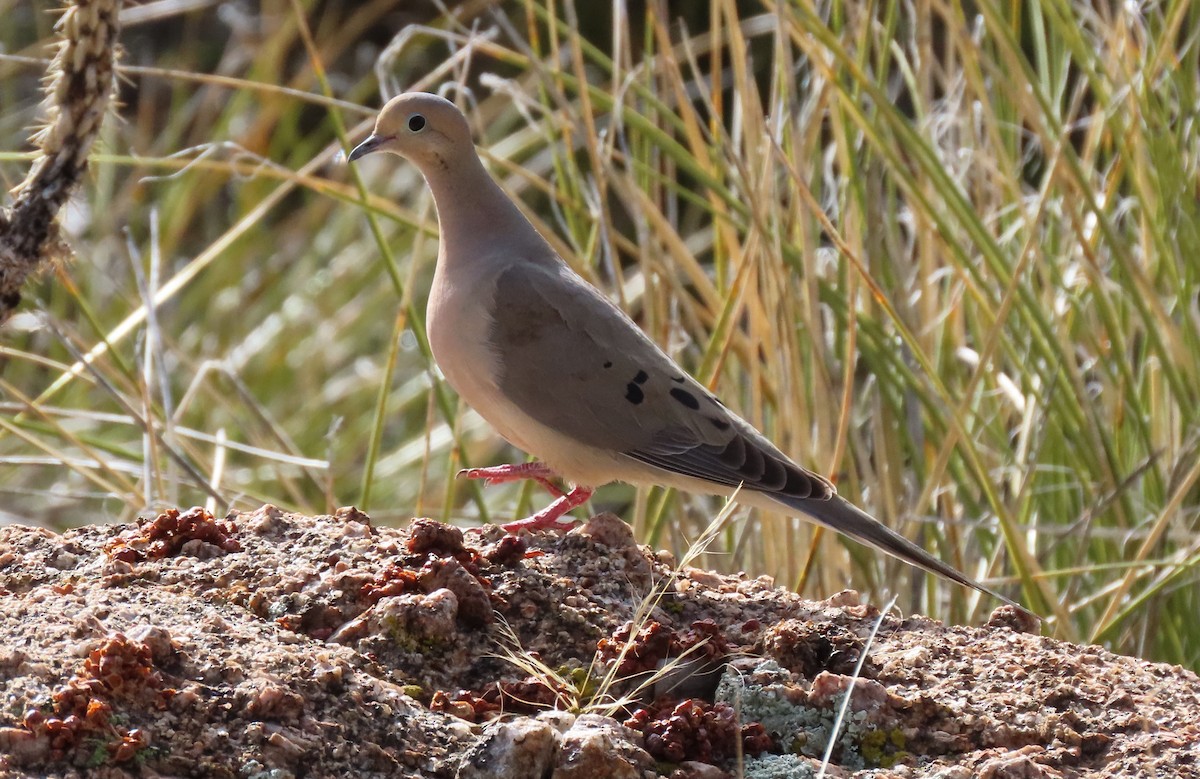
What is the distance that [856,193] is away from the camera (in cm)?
353

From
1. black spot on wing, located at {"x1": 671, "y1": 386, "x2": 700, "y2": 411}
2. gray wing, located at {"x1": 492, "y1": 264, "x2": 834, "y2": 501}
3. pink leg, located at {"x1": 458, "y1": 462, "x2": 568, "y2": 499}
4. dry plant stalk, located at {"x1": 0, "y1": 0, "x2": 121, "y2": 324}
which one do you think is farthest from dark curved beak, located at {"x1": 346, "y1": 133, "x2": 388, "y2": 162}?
black spot on wing, located at {"x1": 671, "y1": 386, "x2": 700, "y2": 411}

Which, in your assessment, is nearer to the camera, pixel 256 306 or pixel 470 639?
pixel 470 639

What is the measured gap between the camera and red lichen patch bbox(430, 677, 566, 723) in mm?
1863

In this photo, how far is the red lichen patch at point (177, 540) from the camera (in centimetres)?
219

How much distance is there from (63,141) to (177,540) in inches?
33.4

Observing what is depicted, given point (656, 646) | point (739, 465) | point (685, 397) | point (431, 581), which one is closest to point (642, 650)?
point (656, 646)

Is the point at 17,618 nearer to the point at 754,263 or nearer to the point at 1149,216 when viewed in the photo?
the point at 754,263

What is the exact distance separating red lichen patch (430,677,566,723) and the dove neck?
1429 millimetres

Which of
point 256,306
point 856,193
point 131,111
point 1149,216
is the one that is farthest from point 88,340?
point 1149,216

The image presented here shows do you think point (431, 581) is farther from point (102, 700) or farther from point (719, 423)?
point (719, 423)

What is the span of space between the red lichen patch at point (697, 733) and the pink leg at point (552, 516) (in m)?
0.73

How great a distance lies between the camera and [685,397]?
3004 mm

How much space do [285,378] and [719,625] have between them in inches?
183

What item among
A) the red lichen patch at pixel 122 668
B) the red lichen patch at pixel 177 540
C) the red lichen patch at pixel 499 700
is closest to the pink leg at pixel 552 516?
the red lichen patch at pixel 177 540
